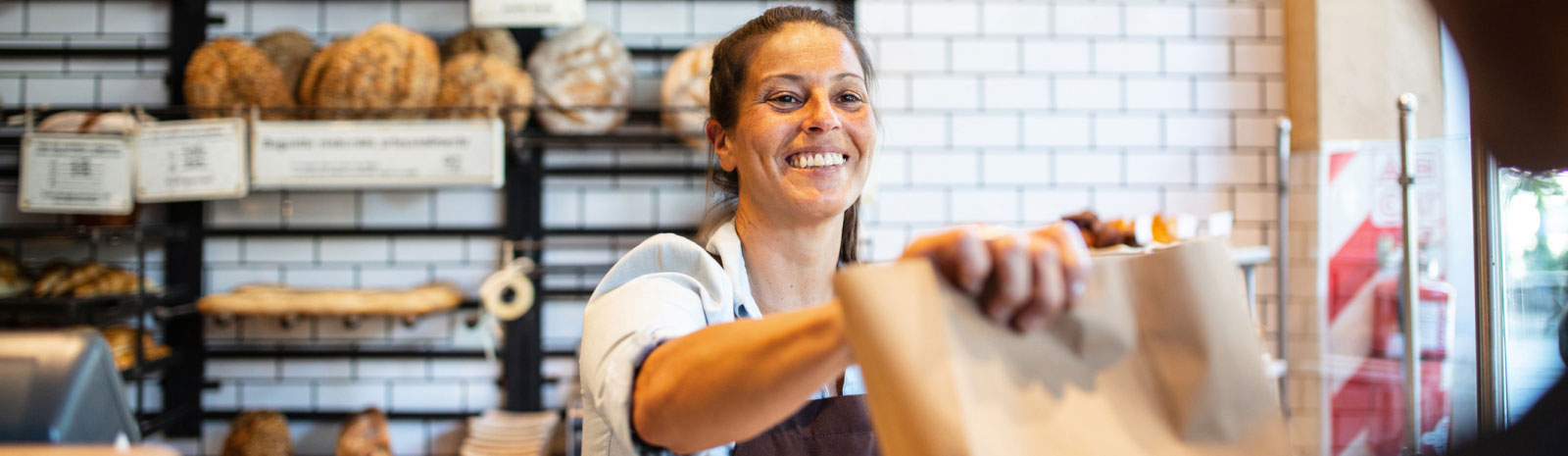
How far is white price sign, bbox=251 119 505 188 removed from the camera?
238 centimetres

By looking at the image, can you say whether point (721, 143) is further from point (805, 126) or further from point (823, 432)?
point (823, 432)

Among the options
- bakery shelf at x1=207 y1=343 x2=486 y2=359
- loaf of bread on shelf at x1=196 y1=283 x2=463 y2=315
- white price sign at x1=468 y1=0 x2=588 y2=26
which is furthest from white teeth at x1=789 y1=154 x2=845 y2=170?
bakery shelf at x1=207 y1=343 x2=486 y2=359

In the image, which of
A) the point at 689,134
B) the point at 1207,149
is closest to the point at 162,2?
the point at 689,134

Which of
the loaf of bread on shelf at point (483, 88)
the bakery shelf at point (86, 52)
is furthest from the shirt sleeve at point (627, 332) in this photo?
the bakery shelf at point (86, 52)

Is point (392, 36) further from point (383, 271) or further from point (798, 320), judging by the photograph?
point (798, 320)

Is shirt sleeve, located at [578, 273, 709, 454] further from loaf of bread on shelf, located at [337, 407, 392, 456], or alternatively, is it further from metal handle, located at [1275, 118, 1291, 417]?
metal handle, located at [1275, 118, 1291, 417]

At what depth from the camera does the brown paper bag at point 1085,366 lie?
0.51 metres

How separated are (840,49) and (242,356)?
257 cm

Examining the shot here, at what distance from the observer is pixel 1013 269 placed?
524 mm

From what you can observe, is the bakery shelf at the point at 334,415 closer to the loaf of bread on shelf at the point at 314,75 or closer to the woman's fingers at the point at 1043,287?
the loaf of bread on shelf at the point at 314,75

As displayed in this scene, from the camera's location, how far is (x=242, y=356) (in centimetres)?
279

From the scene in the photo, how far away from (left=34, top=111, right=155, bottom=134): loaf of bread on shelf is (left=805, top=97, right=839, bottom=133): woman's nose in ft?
7.66

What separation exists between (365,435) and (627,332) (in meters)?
2.08

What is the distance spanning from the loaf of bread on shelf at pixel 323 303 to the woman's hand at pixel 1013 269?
222cm
